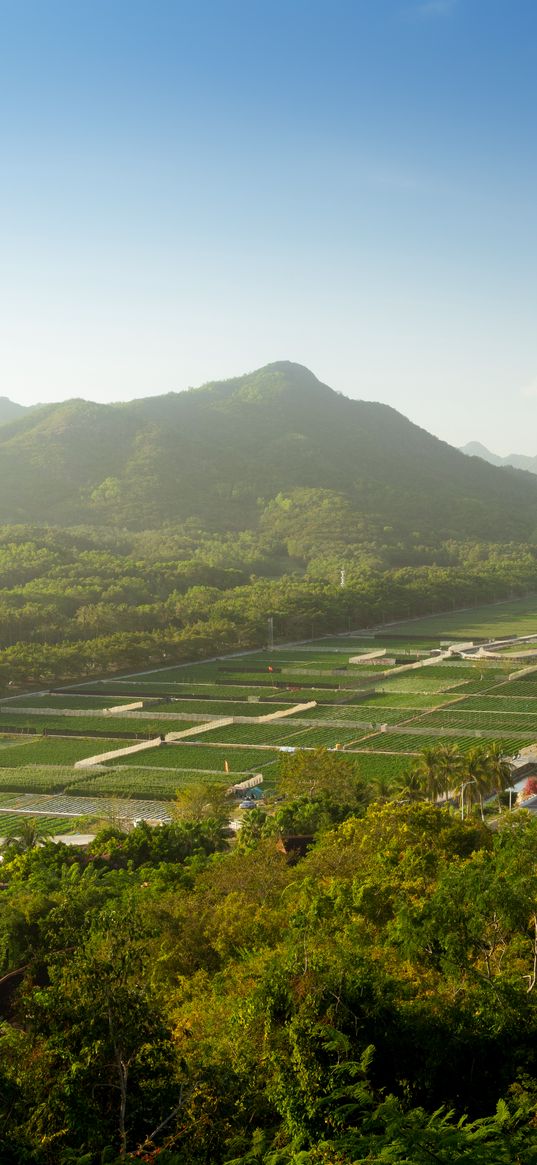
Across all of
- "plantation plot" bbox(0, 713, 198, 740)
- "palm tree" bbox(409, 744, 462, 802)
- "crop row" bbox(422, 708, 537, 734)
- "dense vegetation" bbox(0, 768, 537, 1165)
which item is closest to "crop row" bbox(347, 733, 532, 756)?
"crop row" bbox(422, 708, 537, 734)

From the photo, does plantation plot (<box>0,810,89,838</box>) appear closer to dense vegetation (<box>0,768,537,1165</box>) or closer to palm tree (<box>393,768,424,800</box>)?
palm tree (<box>393,768,424,800</box>)

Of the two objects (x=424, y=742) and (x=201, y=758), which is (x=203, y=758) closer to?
(x=201, y=758)

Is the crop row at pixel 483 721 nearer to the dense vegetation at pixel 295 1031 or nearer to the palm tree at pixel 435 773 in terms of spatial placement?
the palm tree at pixel 435 773

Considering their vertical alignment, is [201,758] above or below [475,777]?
below

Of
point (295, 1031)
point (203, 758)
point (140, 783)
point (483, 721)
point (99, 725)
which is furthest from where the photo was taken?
point (99, 725)

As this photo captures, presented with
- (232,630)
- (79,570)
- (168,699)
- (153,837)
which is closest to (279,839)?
(153,837)

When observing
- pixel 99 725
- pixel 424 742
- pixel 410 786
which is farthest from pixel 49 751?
pixel 410 786

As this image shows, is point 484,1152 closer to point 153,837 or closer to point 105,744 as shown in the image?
point 153,837

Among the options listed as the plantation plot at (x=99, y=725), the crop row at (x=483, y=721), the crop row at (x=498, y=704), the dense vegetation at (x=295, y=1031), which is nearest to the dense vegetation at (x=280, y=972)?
the dense vegetation at (x=295, y=1031)
